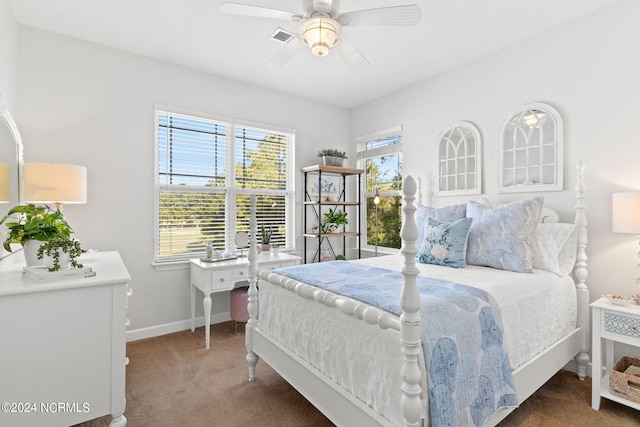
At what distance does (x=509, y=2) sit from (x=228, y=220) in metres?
3.21

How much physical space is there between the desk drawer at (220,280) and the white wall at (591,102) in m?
2.66

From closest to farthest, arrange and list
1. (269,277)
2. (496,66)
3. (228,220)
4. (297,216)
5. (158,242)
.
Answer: (269,277)
(496,66)
(158,242)
(228,220)
(297,216)

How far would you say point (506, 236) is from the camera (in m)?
2.34

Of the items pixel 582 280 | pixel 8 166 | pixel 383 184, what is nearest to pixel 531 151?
pixel 582 280

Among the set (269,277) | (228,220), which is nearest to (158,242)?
(228,220)

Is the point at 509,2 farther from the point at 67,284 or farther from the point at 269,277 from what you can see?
the point at 67,284

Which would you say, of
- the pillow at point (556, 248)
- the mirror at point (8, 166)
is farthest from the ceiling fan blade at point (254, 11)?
the pillow at point (556, 248)

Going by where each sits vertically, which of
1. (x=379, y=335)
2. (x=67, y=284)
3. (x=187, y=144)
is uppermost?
(x=187, y=144)

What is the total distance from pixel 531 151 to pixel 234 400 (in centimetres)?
309

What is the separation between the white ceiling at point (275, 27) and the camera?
2363mm

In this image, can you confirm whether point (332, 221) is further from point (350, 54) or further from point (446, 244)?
point (350, 54)

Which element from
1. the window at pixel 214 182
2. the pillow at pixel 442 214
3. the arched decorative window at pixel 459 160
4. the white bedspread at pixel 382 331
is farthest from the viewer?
the window at pixel 214 182

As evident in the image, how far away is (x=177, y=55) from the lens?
312 cm

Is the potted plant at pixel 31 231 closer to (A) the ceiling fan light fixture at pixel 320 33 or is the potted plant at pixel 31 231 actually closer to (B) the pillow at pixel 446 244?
(A) the ceiling fan light fixture at pixel 320 33
